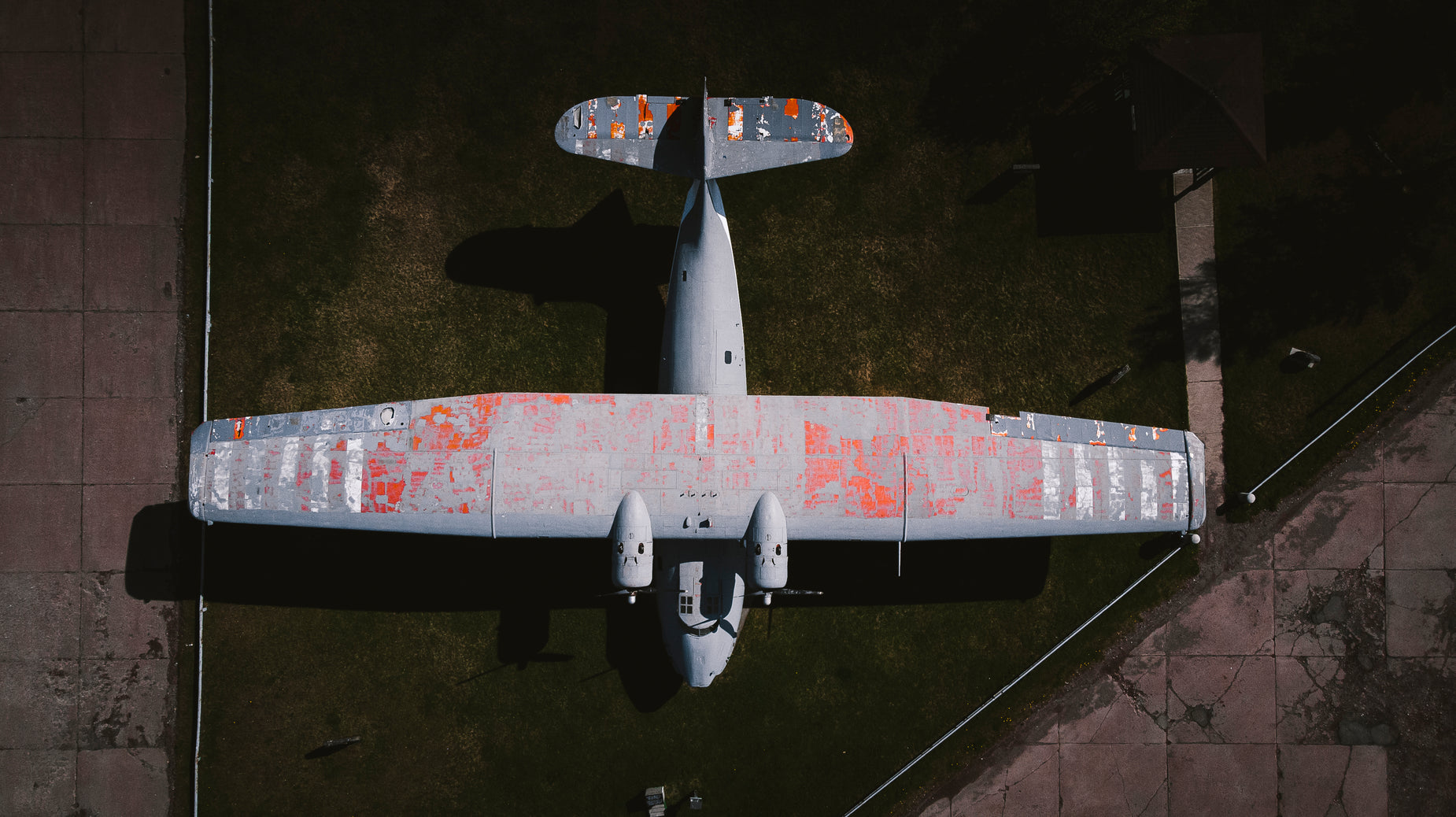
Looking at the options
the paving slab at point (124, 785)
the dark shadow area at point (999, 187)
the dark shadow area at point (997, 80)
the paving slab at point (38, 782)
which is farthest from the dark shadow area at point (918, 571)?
the paving slab at point (38, 782)

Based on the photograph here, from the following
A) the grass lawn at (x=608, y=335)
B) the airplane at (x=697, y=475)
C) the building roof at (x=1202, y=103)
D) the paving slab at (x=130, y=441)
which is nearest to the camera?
the airplane at (x=697, y=475)

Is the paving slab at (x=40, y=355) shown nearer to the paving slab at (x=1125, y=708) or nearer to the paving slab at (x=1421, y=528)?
the paving slab at (x=1125, y=708)

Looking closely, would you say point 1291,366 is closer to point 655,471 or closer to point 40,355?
point 655,471

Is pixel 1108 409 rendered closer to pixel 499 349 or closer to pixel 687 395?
pixel 687 395

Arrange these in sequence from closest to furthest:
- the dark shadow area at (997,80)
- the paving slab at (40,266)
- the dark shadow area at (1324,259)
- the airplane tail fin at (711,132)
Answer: the airplane tail fin at (711,132) < the paving slab at (40,266) < the dark shadow area at (1324,259) < the dark shadow area at (997,80)

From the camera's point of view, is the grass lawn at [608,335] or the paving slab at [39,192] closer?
the grass lawn at [608,335]

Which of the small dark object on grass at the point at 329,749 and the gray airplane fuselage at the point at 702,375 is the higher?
the gray airplane fuselage at the point at 702,375

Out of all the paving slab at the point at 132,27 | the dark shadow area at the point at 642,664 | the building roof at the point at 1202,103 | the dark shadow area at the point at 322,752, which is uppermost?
the paving slab at the point at 132,27

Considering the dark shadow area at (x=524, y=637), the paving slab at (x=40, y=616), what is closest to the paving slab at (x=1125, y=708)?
the dark shadow area at (x=524, y=637)

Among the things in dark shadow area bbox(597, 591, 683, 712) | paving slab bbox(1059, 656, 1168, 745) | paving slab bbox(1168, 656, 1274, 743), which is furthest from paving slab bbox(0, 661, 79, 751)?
paving slab bbox(1168, 656, 1274, 743)
